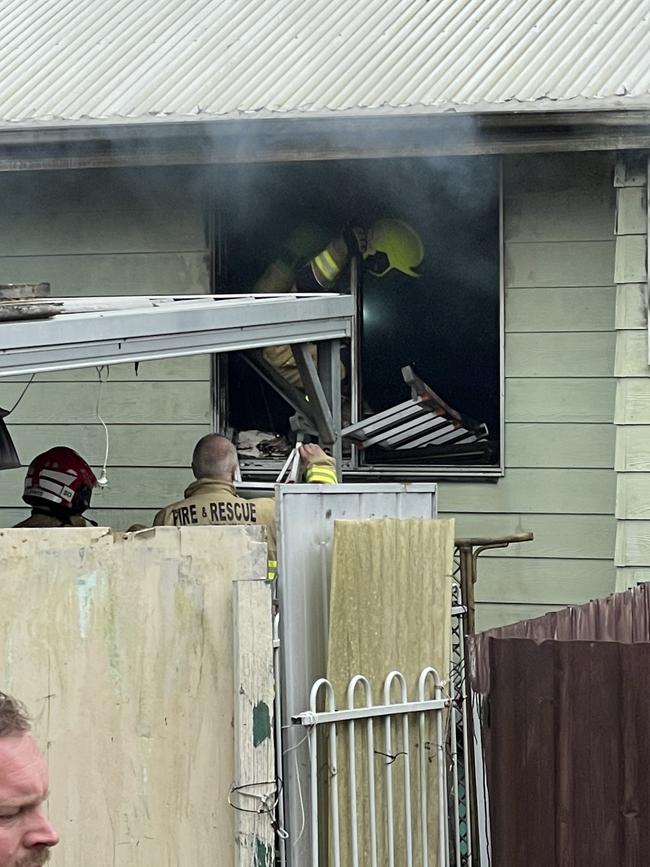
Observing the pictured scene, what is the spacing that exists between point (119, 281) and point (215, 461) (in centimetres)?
192

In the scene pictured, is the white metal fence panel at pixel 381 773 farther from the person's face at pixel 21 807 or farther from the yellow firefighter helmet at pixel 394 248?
the yellow firefighter helmet at pixel 394 248

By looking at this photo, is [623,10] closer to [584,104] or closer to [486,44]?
[486,44]

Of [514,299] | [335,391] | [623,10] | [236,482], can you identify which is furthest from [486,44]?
[236,482]

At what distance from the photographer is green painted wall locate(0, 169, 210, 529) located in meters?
7.96

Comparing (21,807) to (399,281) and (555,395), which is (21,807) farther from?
(399,281)

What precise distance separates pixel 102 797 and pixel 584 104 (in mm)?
4285

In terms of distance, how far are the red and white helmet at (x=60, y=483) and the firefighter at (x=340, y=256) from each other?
1289mm

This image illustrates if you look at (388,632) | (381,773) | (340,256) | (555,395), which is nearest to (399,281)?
(340,256)

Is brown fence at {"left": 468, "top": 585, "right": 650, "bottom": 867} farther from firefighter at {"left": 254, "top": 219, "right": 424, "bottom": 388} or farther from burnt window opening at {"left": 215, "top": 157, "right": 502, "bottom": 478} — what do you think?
firefighter at {"left": 254, "top": 219, "right": 424, "bottom": 388}

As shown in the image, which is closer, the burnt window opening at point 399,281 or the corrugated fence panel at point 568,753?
the corrugated fence panel at point 568,753

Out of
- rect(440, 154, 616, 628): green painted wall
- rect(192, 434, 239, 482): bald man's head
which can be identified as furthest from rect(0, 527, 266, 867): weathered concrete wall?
rect(440, 154, 616, 628): green painted wall

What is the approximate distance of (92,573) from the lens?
4430mm

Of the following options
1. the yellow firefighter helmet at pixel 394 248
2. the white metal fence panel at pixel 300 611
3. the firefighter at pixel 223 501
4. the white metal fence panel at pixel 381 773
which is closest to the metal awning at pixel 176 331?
the firefighter at pixel 223 501

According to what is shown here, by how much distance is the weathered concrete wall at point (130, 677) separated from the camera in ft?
14.2
